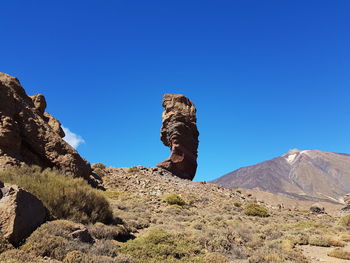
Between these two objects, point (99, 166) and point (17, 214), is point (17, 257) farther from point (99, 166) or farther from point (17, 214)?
point (99, 166)

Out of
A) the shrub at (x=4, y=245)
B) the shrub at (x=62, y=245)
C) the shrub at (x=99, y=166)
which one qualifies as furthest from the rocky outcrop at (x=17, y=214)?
the shrub at (x=99, y=166)

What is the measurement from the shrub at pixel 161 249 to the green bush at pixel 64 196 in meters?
2.28

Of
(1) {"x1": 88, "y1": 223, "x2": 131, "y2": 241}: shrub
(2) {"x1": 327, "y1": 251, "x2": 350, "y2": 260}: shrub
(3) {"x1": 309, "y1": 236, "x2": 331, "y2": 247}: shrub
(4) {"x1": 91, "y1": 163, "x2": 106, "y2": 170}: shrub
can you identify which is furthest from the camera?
(4) {"x1": 91, "y1": 163, "x2": 106, "y2": 170}: shrub

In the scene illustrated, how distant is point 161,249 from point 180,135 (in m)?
27.8

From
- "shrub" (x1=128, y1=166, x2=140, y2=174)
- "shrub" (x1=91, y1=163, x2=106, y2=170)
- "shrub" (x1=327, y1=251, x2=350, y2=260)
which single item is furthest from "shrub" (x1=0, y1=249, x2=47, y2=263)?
"shrub" (x1=128, y1=166, x2=140, y2=174)

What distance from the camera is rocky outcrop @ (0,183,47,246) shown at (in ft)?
21.4

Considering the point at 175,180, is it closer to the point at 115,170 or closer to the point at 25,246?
the point at 115,170

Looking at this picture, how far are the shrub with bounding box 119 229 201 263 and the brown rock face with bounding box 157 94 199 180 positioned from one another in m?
25.5

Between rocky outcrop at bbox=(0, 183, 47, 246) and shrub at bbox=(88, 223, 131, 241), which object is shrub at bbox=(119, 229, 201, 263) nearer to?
shrub at bbox=(88, 223, 131, 241)

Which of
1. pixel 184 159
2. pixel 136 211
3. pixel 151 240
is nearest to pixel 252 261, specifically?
pixel 151 240

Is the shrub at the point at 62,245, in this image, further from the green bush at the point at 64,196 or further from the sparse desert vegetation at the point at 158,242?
the green bush at the point at 64,196

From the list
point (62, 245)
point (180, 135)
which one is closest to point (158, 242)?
point (62, 245)

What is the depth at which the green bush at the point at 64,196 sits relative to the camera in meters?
9.52

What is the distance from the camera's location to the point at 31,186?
31.9 feet
